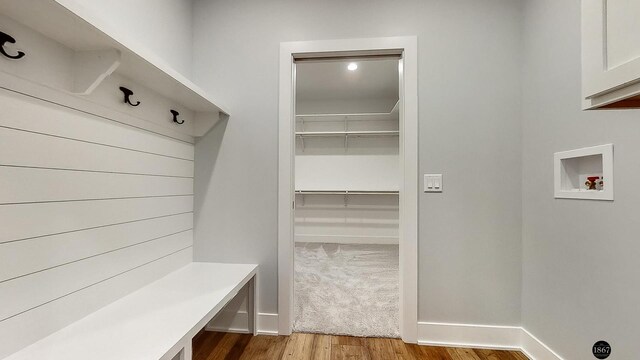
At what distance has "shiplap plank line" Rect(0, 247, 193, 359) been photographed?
896 millimetres

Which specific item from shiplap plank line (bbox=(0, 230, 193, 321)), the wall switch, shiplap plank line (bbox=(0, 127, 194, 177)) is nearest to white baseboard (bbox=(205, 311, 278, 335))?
shiplap plank line (bbox=(0, 230, 193, 321))

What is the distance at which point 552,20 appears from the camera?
5.02 feet

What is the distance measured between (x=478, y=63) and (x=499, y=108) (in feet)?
1.06

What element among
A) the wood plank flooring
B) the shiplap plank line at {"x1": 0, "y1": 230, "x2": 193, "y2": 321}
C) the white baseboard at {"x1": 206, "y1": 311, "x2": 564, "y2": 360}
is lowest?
the wood plank flooring

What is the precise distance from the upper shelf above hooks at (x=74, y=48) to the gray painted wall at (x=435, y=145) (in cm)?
70

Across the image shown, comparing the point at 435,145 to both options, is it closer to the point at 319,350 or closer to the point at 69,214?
the point at 319,350

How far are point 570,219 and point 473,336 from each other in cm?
93

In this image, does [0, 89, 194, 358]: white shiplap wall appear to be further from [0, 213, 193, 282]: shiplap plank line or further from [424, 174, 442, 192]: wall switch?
[424, 174, 442, 192]: wall switch

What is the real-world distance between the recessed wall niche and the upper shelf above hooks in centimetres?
191

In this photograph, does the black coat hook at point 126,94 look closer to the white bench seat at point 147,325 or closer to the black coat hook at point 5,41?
the black coat hook at point 5,41

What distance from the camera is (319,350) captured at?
1720 millimetres

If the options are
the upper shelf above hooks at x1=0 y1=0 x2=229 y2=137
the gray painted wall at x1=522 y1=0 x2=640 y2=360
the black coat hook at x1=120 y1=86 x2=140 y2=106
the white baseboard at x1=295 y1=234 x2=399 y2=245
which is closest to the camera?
the upper shelf above hooks at x1=0 y1=0 x2=229 y2=137

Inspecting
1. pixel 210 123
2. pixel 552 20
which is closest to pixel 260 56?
pixel 210 123

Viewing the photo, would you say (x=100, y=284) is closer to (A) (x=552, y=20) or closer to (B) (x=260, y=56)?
(B) (x=260, y=56)
